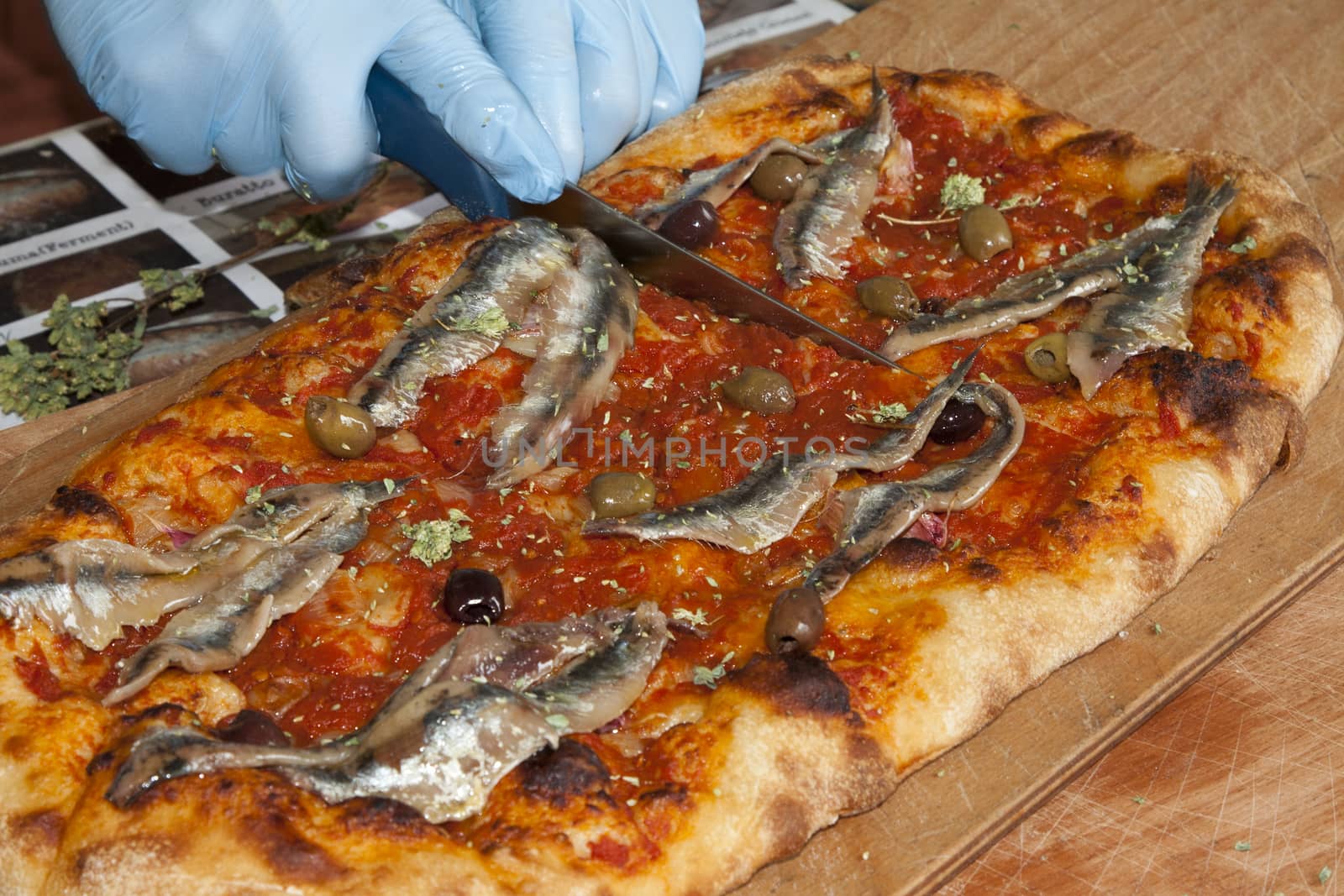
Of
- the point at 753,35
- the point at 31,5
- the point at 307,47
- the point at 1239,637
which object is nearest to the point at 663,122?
the point at 307,47

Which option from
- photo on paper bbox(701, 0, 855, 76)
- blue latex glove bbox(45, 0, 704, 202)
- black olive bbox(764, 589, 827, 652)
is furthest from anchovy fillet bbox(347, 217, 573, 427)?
photo on paper bbox(701, 0, 855, 76)

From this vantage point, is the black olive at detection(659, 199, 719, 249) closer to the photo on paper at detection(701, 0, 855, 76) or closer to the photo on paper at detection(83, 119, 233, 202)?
the photo on paper at detection(701, 0, 855, 76)

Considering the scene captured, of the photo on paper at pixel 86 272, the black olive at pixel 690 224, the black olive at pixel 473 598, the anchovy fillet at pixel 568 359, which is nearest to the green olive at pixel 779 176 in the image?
the black olive at pixel 690 224

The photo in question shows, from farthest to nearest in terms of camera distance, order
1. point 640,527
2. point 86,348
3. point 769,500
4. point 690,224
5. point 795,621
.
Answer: point 86,348, point 690,224, point 769,500, point 640,527, point 795,621

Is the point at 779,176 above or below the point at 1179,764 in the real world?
above

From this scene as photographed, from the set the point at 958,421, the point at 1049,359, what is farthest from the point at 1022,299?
the point at 958,421

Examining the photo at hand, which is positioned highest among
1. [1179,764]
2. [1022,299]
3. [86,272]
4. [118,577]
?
[1022,299]

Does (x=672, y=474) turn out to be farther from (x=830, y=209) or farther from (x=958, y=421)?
(x=830, y=209)
